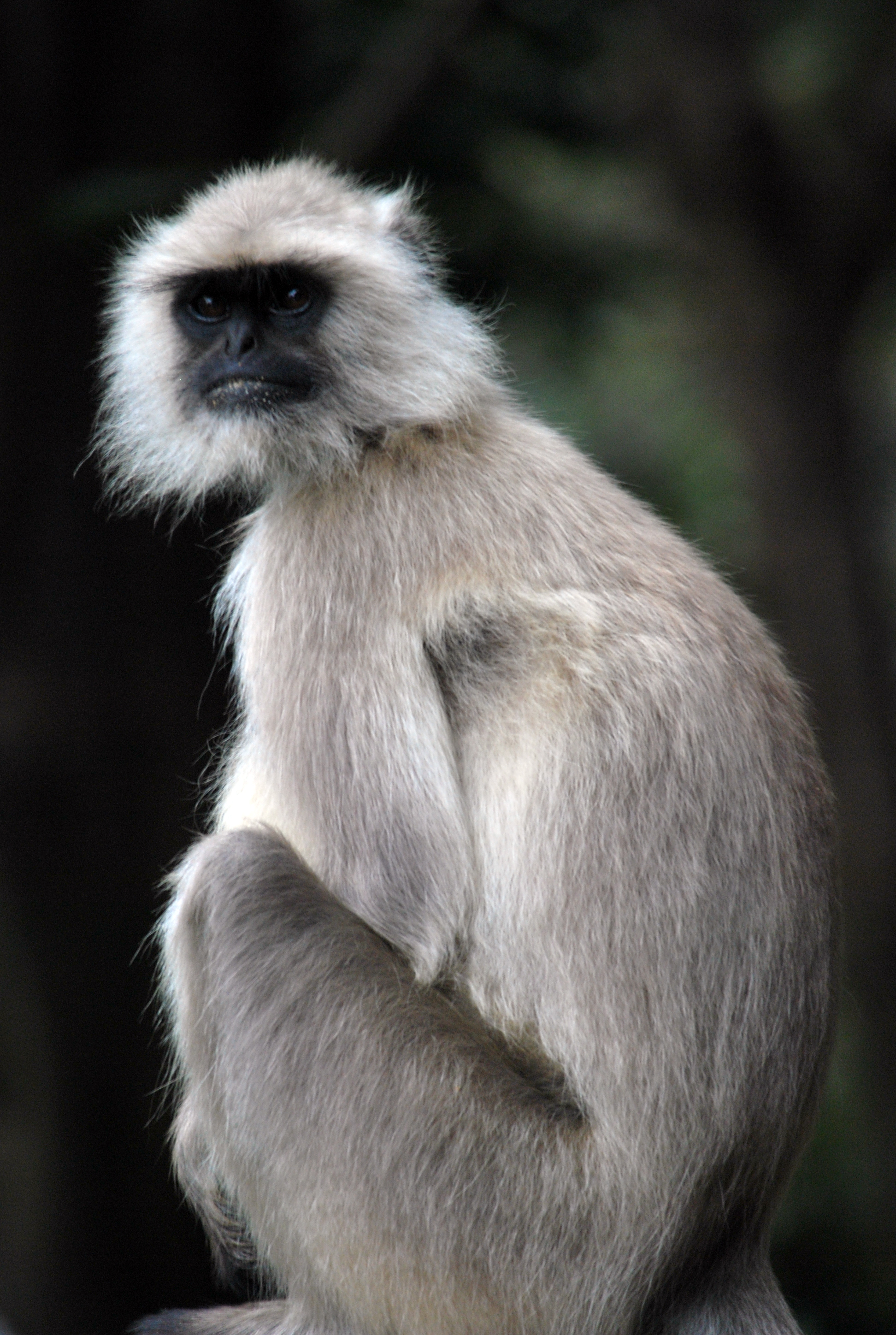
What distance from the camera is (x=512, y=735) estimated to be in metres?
3.72

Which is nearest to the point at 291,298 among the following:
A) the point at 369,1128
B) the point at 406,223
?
the point at 406,223

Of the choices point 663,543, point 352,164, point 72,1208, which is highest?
point 352,164

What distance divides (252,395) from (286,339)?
0.65 feet

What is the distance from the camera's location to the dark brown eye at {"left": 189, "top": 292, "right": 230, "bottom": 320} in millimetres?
4367

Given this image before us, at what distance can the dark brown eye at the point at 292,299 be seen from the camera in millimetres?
4336

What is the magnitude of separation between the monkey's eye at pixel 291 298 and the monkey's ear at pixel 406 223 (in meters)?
0.49

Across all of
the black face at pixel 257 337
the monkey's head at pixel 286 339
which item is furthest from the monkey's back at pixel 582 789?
the black face at pixel 257 337

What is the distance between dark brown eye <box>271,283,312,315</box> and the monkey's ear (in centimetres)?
49

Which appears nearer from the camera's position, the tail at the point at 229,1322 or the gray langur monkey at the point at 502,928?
the gray langur monkey at the point at 502,928

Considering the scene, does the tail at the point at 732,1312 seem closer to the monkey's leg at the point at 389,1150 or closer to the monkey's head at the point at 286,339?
the monkey's leg at the point at 389,1150

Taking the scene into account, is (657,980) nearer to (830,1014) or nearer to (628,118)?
(830,1014)

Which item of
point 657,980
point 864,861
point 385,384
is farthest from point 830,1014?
point 864,861

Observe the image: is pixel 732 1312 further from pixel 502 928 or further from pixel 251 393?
pixel 251 393

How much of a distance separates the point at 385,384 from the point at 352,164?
3.11m
